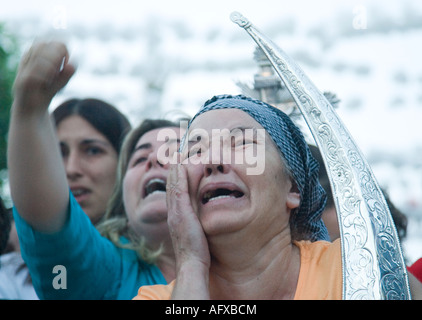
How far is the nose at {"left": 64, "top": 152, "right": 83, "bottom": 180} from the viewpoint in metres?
2.12

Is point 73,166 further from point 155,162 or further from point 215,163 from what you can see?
point 215,163

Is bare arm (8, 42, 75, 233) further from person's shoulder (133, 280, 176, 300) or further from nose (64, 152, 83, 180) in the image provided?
nose (64, 152, 83, 180)

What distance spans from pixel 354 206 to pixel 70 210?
668 millimetres

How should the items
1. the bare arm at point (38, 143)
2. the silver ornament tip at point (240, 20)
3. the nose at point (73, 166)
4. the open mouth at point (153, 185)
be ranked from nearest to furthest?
the bare arm at point (38, 143) < the silver ornament tip at point (240, 20) < the open mouth at point (153, 185) < the nose at point (73, 166)

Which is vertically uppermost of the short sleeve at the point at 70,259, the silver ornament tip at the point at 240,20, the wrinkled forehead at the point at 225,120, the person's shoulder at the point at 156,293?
the silver ornament tip at the point at 240,20

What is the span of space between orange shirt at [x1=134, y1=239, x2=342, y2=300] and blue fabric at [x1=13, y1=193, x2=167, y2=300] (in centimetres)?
21

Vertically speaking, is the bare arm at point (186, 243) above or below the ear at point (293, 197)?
below

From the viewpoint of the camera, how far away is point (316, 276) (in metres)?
1.33

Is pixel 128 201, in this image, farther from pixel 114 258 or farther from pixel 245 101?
pixel 245 101

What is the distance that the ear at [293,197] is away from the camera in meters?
1.41

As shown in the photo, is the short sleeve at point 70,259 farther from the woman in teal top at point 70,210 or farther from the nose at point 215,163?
the nose at point 215,163

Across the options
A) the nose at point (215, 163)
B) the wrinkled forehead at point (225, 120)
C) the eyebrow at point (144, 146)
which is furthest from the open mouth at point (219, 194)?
the eyebrow at point (144, 146)

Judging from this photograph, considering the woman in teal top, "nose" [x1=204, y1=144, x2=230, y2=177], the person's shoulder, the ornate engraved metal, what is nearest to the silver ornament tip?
the ornate engraved metal

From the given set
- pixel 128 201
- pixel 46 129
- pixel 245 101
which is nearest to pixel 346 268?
pixel 245 101
